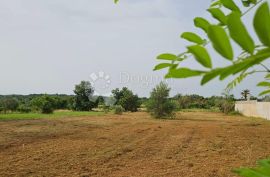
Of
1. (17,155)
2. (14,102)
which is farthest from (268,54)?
(14,102)

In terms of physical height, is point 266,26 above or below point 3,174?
above

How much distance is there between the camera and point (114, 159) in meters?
8.13

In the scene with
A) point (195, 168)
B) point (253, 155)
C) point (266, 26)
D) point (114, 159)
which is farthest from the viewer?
point (253, 155)

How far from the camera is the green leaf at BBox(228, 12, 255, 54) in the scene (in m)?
0.33

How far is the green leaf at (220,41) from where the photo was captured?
34 centimetres

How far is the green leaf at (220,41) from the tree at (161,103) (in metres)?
25.0

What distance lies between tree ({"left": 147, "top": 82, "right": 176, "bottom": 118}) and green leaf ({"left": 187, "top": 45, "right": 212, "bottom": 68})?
982 inches

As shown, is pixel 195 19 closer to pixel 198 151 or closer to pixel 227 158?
pixel 227 158

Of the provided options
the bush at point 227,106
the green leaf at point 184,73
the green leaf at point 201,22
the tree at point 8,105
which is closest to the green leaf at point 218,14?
the green leaf at point 201,22

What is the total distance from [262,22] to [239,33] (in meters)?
0.02

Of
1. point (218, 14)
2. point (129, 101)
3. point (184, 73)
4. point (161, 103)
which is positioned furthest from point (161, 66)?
point (129, 101)

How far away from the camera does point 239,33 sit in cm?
34

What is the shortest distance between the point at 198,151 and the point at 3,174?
465 centimetres

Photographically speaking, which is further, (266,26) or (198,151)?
(198,151)
